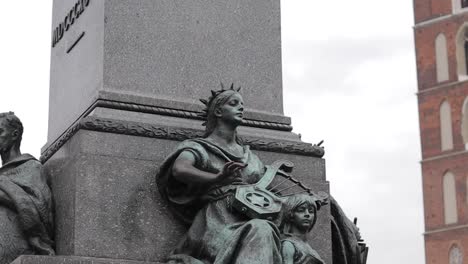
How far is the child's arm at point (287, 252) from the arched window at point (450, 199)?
48.4 m

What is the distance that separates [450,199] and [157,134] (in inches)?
1924

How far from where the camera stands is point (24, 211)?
6387 mm

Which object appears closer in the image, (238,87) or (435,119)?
(238,87)

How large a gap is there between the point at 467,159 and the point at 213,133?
4871 centimetres

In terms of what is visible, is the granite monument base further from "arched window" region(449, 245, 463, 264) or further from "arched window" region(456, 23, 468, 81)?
"arched window" region(456, 23, 468, 81)

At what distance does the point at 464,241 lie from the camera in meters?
52.8

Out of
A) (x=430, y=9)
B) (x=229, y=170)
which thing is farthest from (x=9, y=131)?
(x=430, y=9)

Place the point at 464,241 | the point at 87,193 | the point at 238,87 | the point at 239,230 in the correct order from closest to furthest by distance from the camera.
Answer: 1. the point at 239,230
2. the point at 87,193
3. the point at 238,87
4. the point at 464,241

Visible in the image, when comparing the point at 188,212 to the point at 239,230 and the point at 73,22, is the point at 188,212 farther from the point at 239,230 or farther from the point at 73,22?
the point at 73,22

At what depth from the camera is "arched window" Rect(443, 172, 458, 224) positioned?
5375cm

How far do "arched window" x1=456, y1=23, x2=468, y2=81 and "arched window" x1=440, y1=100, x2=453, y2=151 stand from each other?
154 cm

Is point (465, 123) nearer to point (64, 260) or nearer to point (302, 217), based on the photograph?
point (302, 217)

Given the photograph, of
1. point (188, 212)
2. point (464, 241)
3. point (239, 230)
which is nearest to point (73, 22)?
point (188, 212)

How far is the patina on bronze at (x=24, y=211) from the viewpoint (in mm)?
6387
